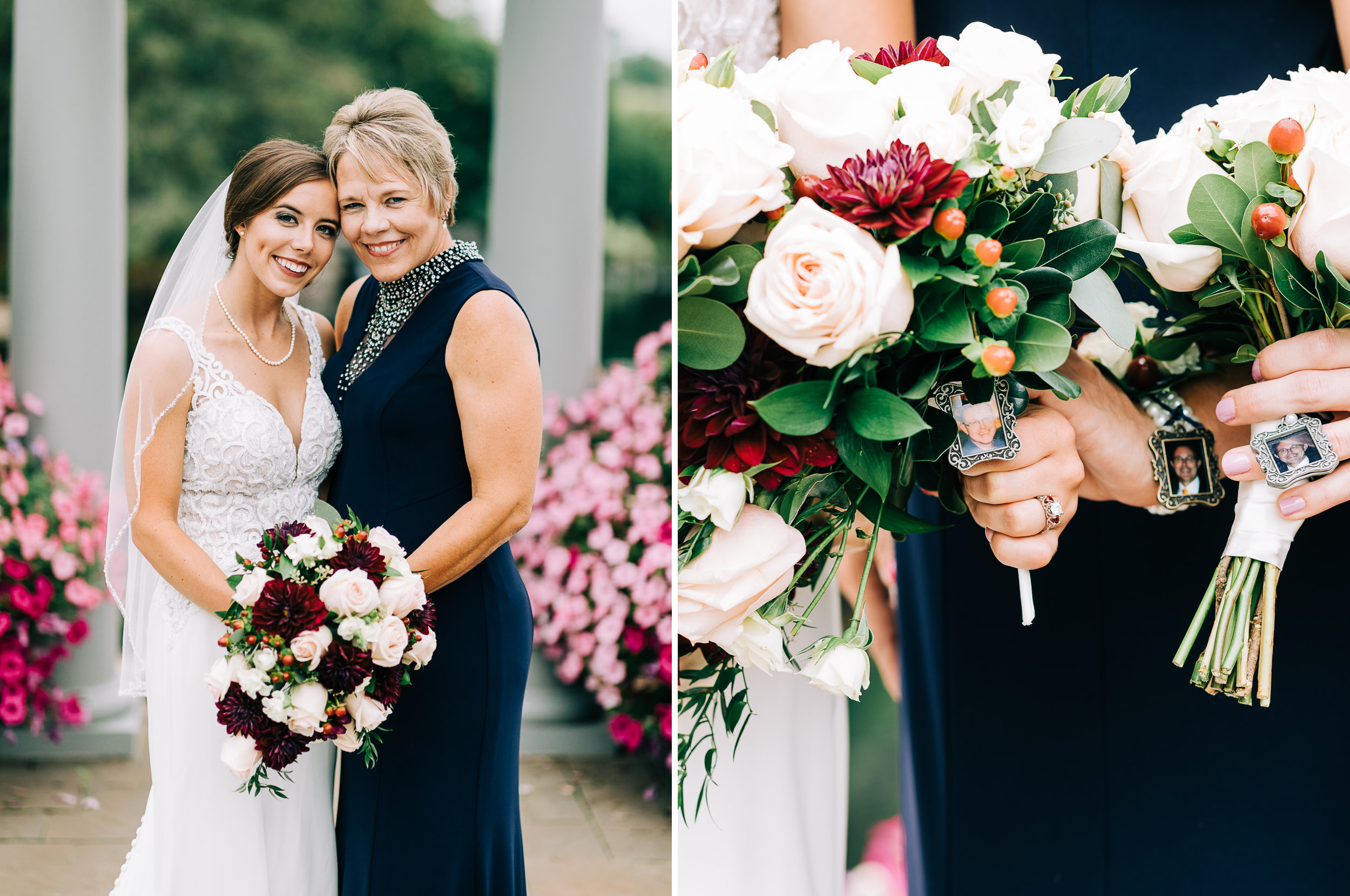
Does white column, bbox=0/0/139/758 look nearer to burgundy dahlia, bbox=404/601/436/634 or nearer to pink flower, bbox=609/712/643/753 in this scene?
burgundy dahlia, bbox=404/601/436/634

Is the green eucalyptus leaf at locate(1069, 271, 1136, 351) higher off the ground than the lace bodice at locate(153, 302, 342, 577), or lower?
higher

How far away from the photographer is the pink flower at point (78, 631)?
2430 mm

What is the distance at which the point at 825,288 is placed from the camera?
0.80 metres

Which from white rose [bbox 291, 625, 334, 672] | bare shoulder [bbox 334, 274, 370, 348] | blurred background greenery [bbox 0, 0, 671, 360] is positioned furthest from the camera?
blurred background greenery [bbox 0, 0, 671, 360]

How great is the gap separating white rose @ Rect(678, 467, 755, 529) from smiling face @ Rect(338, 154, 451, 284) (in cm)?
71

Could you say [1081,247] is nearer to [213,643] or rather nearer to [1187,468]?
[1187,468]

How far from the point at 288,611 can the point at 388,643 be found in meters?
0.13

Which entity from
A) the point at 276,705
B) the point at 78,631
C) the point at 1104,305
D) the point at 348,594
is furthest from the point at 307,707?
the point at 78,631

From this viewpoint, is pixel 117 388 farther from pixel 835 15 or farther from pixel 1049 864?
pixel 1049 864

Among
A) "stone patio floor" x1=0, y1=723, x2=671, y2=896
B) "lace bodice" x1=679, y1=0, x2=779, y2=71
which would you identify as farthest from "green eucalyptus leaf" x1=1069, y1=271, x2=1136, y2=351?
"stone patio floor" x1=0, y1=723, x2=671, y2=896

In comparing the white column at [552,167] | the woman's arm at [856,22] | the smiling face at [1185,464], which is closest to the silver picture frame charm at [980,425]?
the smiling face at [1185,464]

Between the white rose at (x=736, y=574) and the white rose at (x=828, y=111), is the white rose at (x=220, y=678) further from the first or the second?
the white rose at (x=828, y=111)

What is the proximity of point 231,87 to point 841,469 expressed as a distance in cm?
170

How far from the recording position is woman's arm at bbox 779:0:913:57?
4.54ft
